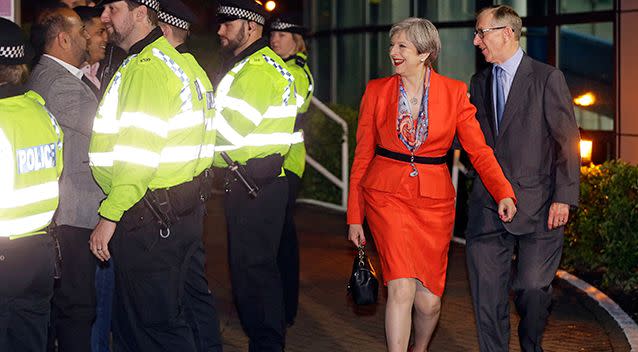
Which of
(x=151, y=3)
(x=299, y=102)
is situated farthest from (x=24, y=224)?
(x=299, y=102)

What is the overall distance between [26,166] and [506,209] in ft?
8.88

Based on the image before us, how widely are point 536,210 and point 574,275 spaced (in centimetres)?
376

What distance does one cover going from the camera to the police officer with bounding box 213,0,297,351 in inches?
268

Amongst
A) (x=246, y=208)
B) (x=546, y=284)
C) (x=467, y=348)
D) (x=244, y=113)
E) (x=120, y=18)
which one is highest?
(x=120, y=18)

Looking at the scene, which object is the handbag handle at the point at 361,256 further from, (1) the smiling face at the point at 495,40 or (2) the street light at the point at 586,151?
(2) the street light at the point at 586,151

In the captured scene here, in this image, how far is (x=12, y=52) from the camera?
17.2ft

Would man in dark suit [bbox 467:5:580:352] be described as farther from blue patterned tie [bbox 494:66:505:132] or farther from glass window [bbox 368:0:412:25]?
glass window [bbox 368:0:412:25]

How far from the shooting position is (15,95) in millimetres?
5219

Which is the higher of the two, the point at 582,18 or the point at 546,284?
the point at 582,18

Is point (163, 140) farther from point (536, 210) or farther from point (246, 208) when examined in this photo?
point (536, 210)

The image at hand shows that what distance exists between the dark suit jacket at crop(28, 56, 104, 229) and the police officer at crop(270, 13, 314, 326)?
2.10m

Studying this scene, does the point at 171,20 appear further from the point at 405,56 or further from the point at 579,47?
the point at 579,47

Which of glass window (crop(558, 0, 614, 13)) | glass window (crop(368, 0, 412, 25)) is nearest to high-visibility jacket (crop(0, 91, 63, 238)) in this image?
glass window (crop(558, 0, 614, 13))

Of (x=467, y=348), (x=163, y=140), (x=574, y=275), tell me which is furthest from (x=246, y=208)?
(x=574, y=275)
